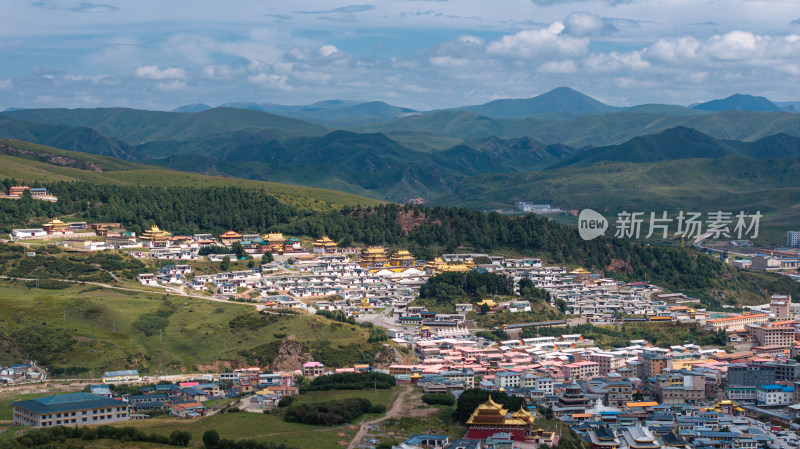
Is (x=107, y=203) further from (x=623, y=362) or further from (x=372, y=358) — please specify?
(x=623, y=362)

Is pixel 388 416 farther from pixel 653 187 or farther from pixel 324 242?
pixel 653 187

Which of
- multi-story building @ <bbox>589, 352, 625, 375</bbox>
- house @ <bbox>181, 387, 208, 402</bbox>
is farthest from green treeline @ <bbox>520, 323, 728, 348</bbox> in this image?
house @ <bbox>181, 387, 208, 402</bbox>

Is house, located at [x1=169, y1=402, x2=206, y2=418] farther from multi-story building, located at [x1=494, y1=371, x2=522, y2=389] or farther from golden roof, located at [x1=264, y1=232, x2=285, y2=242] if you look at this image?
golden roof, located at [x1=264, y1=232, x2=285, y2=242]

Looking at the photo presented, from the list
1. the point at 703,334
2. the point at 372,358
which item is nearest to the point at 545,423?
the point at 372,358

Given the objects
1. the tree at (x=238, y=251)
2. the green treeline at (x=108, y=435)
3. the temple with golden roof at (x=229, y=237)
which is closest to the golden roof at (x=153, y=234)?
the temple with golden roof at (x=229, y=237)

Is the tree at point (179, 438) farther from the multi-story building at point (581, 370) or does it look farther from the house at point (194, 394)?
the multi-story building at point (581, 370)

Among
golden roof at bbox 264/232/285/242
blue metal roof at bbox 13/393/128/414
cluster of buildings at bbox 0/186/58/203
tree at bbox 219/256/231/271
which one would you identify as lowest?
blue metal roof at bbox 13/393/128/414
